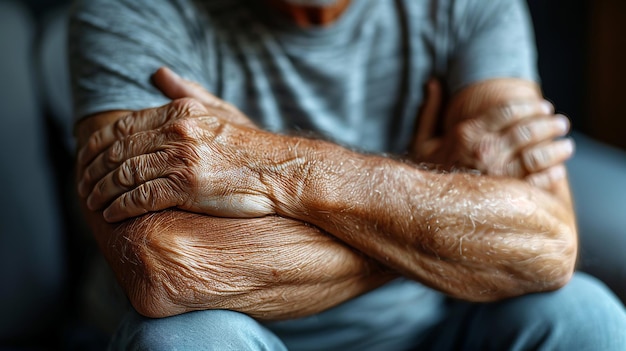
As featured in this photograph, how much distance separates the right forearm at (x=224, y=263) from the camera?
2.82 feet

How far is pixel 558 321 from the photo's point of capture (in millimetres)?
991

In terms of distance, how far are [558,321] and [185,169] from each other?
1.84 feet

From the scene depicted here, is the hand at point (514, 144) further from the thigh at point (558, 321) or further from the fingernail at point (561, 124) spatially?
the thigh at point (558, 321)

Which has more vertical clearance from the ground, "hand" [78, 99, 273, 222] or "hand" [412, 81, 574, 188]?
"hand" [78, 99, 273, 222]

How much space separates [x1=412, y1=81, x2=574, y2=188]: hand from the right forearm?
28 cm

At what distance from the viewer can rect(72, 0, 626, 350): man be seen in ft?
2.92

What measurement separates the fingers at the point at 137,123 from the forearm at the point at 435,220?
0.16 metres

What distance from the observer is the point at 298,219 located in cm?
93

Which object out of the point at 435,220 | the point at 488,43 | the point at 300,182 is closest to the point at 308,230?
the point at 300,182

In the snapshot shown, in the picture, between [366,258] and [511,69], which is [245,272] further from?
[511,69]

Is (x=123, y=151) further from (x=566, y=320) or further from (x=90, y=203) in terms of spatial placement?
(x=566, y=320)

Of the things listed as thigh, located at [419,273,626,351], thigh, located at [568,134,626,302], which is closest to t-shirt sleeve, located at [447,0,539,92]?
thigh, located at [568,134,626,302]

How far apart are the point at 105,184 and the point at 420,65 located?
627 mm

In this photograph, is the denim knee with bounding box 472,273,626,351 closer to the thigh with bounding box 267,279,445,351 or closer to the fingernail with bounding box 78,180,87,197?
the thigh with bounding box 267,279,445,351
